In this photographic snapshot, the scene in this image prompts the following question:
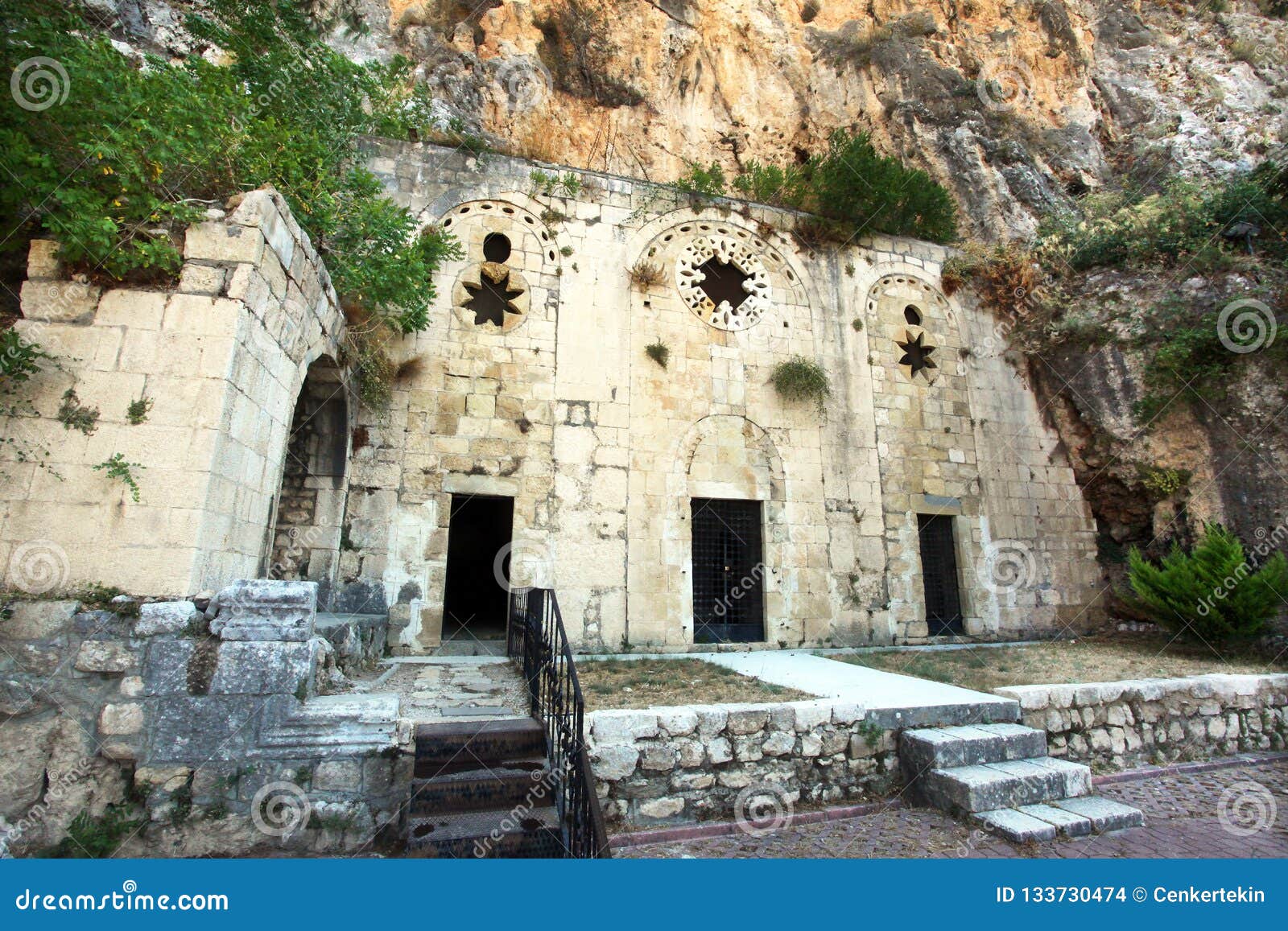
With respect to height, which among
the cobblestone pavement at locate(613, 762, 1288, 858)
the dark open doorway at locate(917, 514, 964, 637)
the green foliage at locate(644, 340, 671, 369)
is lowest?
the cobblestone pavement at locate(613, 762, 1288, 858)

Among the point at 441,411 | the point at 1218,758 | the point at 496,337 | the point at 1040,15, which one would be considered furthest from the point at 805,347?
the point at 1040,15

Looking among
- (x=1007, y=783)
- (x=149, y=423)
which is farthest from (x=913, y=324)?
(x=149, y=423)

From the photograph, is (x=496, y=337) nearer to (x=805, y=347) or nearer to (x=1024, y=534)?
(x=805, y=347)

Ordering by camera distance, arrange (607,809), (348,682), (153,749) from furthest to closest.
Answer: (348,682), (607,809), (153,749)

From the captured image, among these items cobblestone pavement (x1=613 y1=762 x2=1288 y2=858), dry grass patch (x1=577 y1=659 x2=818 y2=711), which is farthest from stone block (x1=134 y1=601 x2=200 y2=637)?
cobblestone pavement (x1=613 y1=762 x2=1288 y2=858)

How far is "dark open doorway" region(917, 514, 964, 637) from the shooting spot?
31.5ft

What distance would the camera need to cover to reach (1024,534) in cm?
1009

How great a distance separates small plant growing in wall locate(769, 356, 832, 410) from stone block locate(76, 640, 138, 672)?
25.8 feet

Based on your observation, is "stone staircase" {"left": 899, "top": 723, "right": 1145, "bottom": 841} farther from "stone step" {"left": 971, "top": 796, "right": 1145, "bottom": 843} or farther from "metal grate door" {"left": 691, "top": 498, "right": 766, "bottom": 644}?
"metal grate door" {"left": 691, "top": 498, "right": 766, "bottom": 644}

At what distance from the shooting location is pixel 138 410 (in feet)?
12.6

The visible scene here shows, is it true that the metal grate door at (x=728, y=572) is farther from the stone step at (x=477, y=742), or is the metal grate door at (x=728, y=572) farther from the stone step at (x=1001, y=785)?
the stone step at (x=477, y=742)

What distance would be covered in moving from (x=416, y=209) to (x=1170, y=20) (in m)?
19.3

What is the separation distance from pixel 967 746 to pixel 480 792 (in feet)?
11.3

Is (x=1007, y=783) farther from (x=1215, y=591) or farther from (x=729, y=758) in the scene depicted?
(x=1215, y=591)
